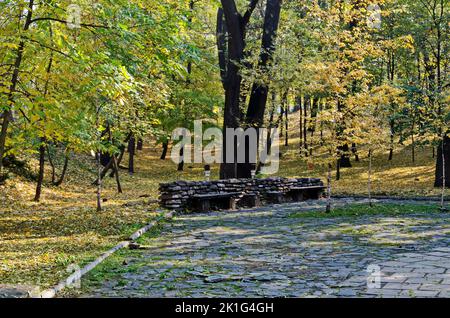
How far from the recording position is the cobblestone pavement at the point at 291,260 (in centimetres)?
672

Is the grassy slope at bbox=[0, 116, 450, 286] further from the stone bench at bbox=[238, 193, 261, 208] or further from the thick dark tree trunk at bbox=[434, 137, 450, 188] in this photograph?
the stone bench at bbox=[238, 193, 261, 208]

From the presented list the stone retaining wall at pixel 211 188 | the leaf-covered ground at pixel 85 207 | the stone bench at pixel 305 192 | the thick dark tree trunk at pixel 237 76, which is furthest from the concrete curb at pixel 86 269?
the stone bench at pixel 305 192

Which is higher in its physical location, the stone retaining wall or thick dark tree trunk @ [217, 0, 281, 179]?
thick dark tree trunk @ [217, 0, 281, 179]

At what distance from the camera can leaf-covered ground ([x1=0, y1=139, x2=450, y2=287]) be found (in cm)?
856

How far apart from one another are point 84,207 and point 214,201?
420 cm

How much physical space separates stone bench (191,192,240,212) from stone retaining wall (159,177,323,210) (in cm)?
26

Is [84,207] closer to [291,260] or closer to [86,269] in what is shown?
[86,269]

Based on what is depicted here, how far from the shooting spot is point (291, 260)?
8.85 m

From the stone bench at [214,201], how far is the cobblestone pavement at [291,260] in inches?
101

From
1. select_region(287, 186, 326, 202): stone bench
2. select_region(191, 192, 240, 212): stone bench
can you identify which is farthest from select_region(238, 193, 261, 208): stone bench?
select_region(287, 186, 326, 202): stone bench

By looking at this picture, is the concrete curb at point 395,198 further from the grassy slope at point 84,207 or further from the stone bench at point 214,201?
the stone bench at point 214,201

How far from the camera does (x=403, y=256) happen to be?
29.1 ft

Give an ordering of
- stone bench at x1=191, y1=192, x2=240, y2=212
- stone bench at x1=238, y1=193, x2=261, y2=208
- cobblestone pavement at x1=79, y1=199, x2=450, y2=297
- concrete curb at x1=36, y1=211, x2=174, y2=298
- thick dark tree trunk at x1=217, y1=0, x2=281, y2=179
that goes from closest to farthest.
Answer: concrete curb at x1=36, y1=211, x2=174, y2=298
cobblestone pavement at x1=79, y1=199, x2=450, y2=297
stone bench at x1=191, y1=192, x2=240, y2=212
stone bench at x1=238, y1=193, x2=261, y2=208
thick dark tree trunk at x1=217, y1=0, x2=281, y2=179
